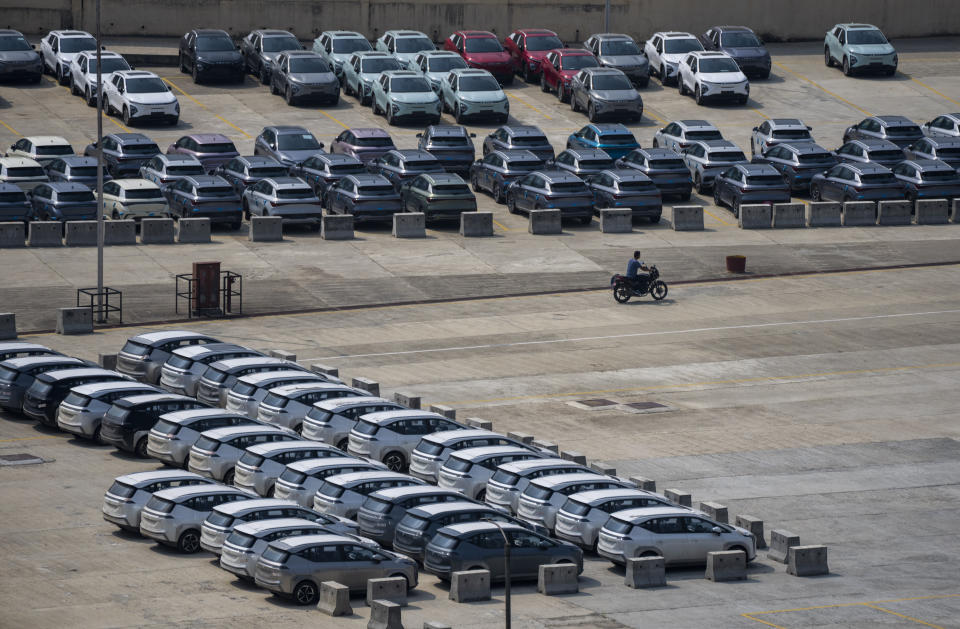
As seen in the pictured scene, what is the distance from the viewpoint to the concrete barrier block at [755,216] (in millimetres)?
53444

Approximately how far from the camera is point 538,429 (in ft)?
117

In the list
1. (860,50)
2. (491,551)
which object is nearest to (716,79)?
(860,50)

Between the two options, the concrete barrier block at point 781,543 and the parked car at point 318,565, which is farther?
the concrete barrier block at point 781,543

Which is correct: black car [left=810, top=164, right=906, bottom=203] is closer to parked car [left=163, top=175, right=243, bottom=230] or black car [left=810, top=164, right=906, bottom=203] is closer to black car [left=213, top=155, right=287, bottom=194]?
black car [left=213, top=155, right=287, bottom=194]

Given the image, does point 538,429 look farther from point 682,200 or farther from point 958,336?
point 682,200

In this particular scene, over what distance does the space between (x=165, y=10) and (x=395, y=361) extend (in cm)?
3282

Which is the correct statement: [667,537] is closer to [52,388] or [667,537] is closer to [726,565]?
[726,565]

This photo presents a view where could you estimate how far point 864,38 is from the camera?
6969 cm

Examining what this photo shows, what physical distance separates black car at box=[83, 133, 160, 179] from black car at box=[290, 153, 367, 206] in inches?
180

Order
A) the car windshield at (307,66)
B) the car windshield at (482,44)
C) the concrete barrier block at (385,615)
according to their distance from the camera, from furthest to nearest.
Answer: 1. the car windshield at (482,44)
2. the car windshield at (307,66)
3. the concrete barrier block at (385,615)

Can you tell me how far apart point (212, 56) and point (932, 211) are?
2548cm

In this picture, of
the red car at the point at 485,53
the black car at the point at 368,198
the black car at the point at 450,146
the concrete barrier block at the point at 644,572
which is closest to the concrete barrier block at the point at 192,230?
the black car at the point at 368,198

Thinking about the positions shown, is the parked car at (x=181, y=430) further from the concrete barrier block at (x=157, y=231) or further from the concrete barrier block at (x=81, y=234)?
the concrete barrier block at (x=157, y=231)

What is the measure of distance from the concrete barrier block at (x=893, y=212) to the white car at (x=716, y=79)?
11.3m
